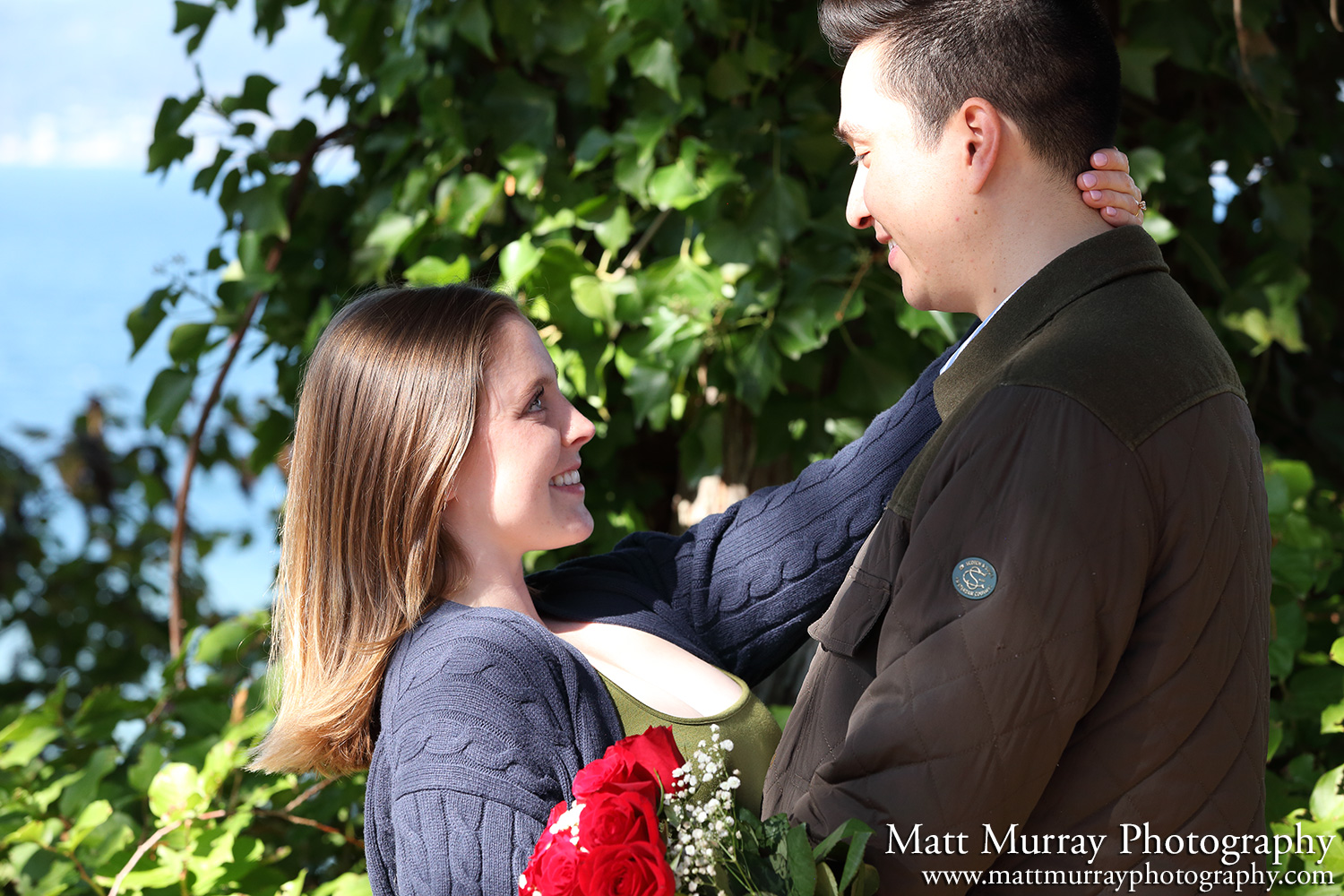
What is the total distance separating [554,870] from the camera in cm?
97

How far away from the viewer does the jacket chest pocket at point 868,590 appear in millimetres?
1077

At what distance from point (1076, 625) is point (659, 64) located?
5.07 ft

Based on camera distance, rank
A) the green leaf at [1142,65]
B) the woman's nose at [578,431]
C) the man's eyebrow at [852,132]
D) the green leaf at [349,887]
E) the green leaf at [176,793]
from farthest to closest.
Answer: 1. the green leaf at [1142,65]
2. the green leaf at [176,793]
3. the green leaf at [349,887]
4. the woman's nose at [578,431]
5. the man's eyebrow at [852,132]

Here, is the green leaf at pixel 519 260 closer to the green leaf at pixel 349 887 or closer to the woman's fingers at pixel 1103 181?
the green leaf at pixel 349 887

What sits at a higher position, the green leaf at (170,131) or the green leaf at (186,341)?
the green leaf at (170,131)

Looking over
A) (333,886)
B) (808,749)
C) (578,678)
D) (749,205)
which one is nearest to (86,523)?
(333,886)

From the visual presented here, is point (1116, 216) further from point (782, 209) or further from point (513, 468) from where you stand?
point (782, 209)

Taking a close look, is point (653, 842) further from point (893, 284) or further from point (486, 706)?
point (893, 284)

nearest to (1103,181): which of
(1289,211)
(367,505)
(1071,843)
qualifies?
(1071,843)

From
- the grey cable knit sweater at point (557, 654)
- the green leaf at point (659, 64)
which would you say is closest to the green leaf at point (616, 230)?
the green leaf at point (659, 64)

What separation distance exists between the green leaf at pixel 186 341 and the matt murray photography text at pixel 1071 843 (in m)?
2.23

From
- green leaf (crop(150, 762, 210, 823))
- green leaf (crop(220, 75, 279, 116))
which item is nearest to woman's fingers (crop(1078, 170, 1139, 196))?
green leaf (crop(150, 762, 210, 823))

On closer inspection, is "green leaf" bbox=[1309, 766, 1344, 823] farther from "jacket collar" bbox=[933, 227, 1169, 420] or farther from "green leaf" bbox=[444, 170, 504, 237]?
"green leaf" bbox=[444, 170, 504, 237]

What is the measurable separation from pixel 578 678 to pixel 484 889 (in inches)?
11.5
